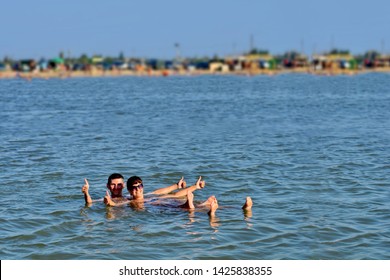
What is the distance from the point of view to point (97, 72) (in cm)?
18112

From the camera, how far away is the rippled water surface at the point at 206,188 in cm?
1234

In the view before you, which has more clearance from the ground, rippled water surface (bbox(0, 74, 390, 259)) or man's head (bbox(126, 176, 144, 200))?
man's head (bbox(126, 176, 144, 200))

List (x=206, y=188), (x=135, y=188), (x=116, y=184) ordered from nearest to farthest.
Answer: (x=135, y=188) → (x=116, y=184) → (x=206, y=188)

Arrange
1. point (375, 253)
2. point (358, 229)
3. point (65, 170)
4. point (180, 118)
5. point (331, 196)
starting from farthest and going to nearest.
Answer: point (180, 118) → point (65, 170) → point (331, 196) → point (358, 229) → point (375, 253)

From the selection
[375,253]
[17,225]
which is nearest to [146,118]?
[17,225]

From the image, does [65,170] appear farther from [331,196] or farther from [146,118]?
[146,118]

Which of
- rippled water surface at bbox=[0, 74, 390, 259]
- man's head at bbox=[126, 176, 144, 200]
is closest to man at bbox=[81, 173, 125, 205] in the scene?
rippled water surface at bbox=[0, 74, 390, 259]

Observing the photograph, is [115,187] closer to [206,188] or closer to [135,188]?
[135,188]

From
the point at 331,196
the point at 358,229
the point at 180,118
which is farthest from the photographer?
the point at 180,118

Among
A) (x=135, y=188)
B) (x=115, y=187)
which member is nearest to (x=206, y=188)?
(x=115, y=187)

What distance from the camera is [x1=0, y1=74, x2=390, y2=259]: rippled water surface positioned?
12.3m

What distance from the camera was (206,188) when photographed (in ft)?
57.9

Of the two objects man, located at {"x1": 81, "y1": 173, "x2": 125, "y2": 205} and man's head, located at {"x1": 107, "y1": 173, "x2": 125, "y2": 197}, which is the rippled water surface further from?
man's head, located at {"x1": 107, "y1": 173, "x2": 125, "y2": 197}
